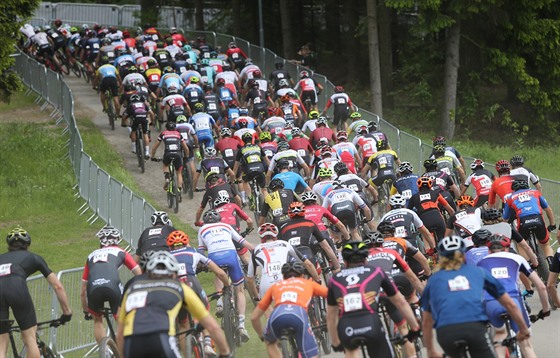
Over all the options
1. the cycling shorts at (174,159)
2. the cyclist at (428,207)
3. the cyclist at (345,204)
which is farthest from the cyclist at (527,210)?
the cycling shorts at (174,159)

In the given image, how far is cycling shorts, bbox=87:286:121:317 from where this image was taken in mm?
14851

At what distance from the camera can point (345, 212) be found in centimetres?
1995

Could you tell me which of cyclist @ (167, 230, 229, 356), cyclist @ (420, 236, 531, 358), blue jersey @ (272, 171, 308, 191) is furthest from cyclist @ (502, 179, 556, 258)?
cyclist @ (420, 236, 531, 358)

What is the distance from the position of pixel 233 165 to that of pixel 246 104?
24.2 feet

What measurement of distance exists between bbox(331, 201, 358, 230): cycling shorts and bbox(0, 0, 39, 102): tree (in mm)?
16762

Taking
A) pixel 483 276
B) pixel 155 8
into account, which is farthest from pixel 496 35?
pixel 483 276

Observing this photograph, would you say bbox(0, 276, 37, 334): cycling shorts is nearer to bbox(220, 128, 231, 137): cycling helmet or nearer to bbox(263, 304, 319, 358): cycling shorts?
bbox(263, 304, 319, 358): cycling shorts

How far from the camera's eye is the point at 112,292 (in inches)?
586

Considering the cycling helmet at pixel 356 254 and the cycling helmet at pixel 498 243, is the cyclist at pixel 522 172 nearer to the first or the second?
the cycling helmet at pixel 498 243

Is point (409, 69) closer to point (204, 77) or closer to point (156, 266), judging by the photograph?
point (204, 77)

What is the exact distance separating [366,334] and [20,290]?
168 inches

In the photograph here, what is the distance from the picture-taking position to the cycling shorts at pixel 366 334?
11.7m

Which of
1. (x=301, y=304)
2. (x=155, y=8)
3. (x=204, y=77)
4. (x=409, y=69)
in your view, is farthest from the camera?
(x=155, y=8)

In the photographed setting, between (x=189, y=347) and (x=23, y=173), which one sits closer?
(x=189, y=347)
